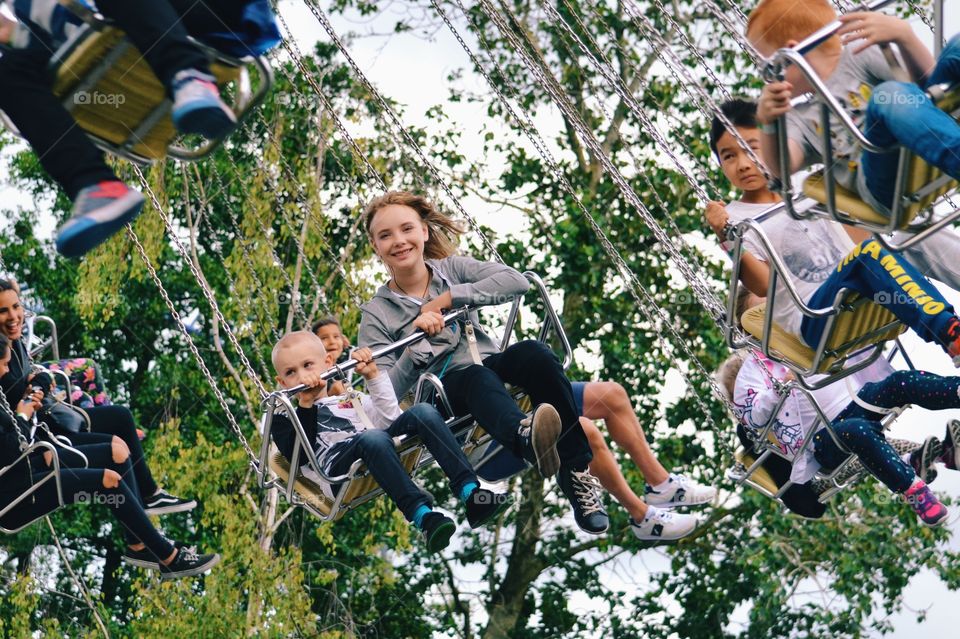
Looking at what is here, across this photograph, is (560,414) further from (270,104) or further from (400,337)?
(270,104)

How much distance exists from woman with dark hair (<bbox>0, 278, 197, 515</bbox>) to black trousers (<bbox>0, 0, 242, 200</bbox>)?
7.10ft

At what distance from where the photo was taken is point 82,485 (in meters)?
5.95

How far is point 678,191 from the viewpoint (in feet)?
44.3

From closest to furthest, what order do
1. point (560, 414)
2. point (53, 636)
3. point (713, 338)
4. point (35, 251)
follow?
point (560, 414), point (53, 636), point (713, 338), point (35, 251)

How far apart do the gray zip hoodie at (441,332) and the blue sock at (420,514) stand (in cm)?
51

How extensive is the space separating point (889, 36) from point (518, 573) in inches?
418

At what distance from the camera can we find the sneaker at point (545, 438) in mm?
4883

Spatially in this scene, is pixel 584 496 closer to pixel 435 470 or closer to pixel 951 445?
pixel 951 445

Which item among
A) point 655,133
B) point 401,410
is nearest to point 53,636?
point 401,410

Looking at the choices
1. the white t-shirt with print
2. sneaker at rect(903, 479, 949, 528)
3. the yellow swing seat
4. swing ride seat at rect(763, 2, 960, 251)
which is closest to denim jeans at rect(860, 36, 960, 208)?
swing ride seat at rect(763, 2, 960, 251)

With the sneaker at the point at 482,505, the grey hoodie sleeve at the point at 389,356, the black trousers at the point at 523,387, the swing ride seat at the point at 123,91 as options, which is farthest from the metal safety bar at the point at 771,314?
the swing ride seat at the point at 123,91

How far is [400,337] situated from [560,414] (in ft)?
2.04

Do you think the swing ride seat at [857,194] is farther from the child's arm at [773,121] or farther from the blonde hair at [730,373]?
the blonde hair at [730,373]

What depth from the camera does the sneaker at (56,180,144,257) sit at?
3.74 metres
